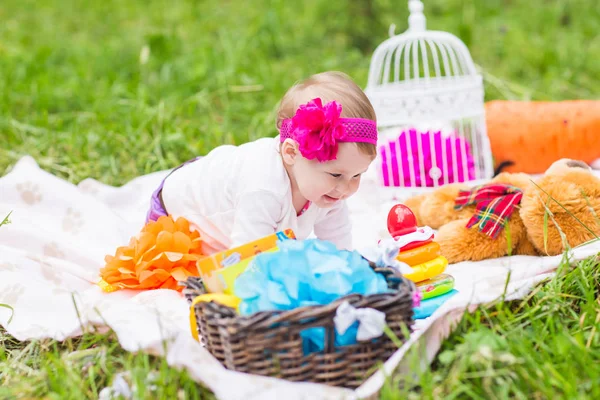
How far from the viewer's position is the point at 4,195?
2.90m

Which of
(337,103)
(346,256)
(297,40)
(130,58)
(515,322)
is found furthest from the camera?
(297,40)

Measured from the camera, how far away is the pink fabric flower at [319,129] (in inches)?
77.9

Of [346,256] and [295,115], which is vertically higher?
[295,115]

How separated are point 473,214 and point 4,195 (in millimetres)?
1908

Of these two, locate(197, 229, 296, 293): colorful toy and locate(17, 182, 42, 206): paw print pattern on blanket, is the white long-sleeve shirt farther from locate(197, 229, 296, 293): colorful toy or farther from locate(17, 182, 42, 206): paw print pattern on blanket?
locate(17, 182, 42, 206): paw print pattern on blanket

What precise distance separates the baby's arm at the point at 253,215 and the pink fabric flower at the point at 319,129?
0.74 feet

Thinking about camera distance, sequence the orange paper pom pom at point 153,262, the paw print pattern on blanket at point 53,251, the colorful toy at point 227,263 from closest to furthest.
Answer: the colorful toy at point 227,263 → the orange paper pom pom at point 153,262 → the paw print pattern on blanket at point 53,251

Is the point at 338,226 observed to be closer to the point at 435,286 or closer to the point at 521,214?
the point at 435,286

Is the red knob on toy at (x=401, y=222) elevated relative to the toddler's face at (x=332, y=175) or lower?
lower

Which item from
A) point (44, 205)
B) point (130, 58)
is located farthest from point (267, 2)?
point (44, 205)

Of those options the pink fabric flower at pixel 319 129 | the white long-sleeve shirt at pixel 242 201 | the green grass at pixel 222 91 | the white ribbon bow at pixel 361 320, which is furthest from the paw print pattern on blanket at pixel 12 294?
the white ribbon bow at pixel 361 320

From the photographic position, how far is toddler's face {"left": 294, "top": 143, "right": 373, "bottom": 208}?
2.07 metres

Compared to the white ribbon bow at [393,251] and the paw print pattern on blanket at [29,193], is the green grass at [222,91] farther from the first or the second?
the paw print pattern on blanket at [29,193]

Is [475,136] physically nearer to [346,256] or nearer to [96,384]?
[346,256]
